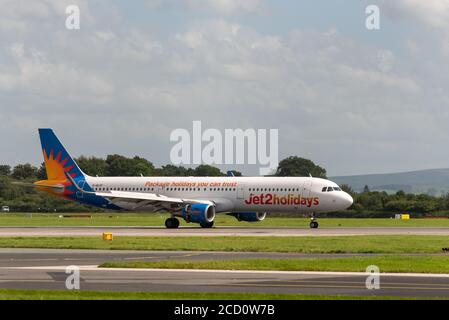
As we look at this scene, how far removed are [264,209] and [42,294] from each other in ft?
169

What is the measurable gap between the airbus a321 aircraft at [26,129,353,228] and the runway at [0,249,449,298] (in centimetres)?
3893

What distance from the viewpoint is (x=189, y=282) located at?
96.2ft

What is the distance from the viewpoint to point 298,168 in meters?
196

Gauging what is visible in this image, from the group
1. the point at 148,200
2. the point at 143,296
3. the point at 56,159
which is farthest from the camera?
the point at 56,159

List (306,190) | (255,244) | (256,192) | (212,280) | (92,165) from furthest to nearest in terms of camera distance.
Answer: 1. (92,165)
2. (256,192)
3. (306,190)
4. (255,244)
5. (212,280)

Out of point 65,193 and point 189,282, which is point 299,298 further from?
point 65,193

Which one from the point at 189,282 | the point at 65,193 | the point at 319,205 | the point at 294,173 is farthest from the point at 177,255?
the point at 294,173

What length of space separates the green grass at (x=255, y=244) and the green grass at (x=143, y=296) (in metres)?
19.3

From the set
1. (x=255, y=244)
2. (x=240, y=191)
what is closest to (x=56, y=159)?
(x=240, y=191)

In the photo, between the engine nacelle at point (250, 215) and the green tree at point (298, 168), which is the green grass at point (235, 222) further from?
the green tree at point (298, 168)

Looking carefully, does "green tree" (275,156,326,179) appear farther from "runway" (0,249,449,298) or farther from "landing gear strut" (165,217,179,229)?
"runway" (0,249,449,298)

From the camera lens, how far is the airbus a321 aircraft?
2960 inches

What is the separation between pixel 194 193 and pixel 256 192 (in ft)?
17.9

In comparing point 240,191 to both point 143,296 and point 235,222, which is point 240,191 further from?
point 143,296
